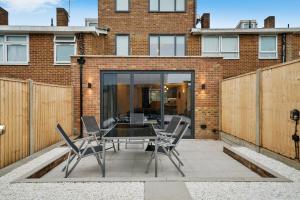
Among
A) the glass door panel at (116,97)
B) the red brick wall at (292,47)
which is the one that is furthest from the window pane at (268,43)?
the glass door panel at (116,97)

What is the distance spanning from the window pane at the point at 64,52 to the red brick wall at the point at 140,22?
1966mm

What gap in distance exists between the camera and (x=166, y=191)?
4.02 metres

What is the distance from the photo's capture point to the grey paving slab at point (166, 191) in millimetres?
3801

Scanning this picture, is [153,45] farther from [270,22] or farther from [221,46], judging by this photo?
[270,22]

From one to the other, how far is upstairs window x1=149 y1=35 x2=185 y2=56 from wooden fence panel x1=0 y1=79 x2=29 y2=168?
8.63 metres

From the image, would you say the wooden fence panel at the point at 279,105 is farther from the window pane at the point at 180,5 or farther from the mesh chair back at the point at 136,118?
the window pane at the point at 180,5

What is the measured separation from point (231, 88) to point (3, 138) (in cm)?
688

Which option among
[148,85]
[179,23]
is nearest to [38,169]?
[148,85]

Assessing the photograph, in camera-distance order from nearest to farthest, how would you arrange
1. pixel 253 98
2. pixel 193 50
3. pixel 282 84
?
pixel 282 84, pixel 253 98, pixel 193 50

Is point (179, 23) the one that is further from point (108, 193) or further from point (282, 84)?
point (108, 193)

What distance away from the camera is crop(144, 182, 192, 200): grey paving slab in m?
3.80

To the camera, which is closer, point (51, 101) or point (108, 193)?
point (108, 193)

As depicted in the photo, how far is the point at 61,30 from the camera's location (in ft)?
41.6

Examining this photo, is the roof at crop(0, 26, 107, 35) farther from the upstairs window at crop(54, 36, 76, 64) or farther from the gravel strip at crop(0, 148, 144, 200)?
the gravel strip at crop(0, 148, 144, 200)
